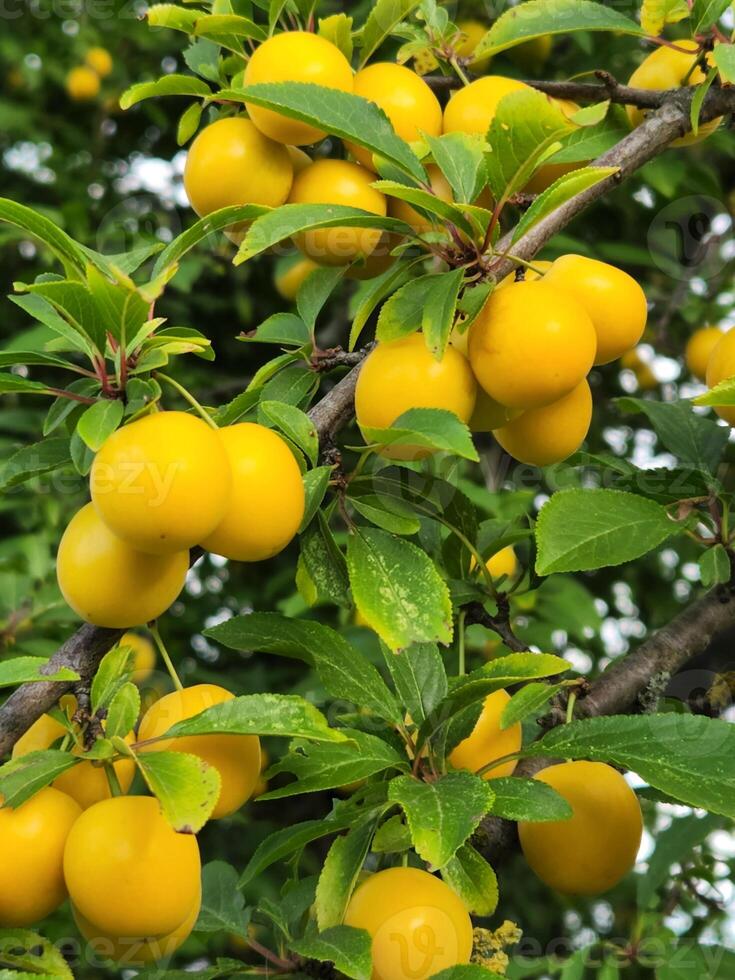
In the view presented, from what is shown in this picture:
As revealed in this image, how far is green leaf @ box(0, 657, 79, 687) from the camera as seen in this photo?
2.62 feet

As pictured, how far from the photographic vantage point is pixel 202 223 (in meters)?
0.86

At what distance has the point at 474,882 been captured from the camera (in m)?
0.94

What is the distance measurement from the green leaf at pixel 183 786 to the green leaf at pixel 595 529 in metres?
0.32

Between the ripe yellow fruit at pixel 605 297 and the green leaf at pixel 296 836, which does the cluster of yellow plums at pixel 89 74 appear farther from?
the green leaf at pixel 296 836

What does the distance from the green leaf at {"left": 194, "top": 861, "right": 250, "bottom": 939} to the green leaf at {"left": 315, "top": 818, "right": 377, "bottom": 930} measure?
0.24m

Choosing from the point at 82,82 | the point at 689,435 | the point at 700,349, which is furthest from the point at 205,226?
the point at 82,82

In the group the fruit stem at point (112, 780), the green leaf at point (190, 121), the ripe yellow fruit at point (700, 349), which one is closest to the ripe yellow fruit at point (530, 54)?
the ripe yellow fruit at point (700, 349)

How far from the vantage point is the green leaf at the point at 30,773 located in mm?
799

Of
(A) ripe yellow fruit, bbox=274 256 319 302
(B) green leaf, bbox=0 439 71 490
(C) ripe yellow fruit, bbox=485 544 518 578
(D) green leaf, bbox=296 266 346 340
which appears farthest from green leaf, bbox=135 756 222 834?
(A) ripe yellow fruit, bbox=274 256 319 302

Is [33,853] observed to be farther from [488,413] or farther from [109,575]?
[488,413]

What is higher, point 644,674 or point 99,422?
point 99,422

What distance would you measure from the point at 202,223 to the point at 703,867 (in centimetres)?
117

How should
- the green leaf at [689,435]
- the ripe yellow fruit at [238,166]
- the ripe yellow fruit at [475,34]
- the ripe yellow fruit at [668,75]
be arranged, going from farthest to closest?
1. the ripe yellow fruit at [475,34]
2. the green leaf at [689,435]
3. the ripe yellow fruit at [668,75]
4. the ripe yellow fruit at [238,166]

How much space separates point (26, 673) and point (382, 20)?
731mm
